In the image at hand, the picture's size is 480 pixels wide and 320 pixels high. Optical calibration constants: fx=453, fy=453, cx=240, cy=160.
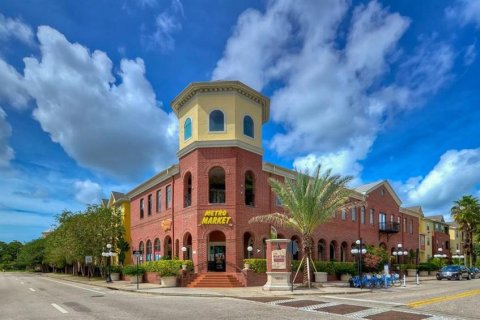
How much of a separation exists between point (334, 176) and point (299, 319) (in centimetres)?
1689

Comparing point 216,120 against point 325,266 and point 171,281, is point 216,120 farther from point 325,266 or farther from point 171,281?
point 325,266

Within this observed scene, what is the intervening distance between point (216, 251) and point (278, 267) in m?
7.72

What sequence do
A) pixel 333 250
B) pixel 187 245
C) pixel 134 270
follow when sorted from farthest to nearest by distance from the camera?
1. pixel 333 250
2. pixel 134 270
3. pixel 187 245

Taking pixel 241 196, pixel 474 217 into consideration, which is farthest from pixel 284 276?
pixel 474 217

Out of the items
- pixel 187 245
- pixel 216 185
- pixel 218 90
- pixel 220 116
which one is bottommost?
pixel 187 245

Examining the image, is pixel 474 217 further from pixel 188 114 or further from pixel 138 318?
pixel 138 318

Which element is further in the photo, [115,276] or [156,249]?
[115,276]

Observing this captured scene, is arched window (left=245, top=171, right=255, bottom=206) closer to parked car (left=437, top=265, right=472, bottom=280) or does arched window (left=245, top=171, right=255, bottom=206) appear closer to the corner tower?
the corner tower

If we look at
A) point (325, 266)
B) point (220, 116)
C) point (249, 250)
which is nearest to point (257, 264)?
point (249, 250)

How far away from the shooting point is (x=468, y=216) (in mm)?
65312

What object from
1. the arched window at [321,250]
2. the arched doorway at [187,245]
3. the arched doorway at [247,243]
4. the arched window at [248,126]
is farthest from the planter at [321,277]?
the arched window at [248,126]

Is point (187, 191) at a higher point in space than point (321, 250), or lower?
higher

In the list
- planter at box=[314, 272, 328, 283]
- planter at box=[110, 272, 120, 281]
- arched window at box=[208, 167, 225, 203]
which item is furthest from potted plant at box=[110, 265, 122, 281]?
planter at box=[314, 272, 328, 283]

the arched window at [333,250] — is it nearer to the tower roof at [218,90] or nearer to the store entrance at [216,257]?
the store entrance at [216,257]
